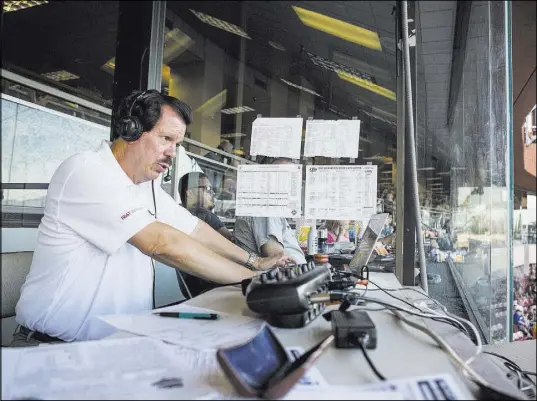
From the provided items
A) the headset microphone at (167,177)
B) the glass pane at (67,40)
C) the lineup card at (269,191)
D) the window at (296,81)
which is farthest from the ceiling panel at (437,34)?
the glass pane at (67,40)

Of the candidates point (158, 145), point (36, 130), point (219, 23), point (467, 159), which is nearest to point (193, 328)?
point (158, 145)

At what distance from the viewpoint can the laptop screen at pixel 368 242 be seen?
1.29 metres

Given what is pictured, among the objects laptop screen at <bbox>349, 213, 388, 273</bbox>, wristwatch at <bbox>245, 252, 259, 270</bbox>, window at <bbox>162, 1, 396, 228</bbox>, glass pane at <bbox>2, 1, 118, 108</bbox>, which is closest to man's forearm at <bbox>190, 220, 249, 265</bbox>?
wristwatch at <bbox>245, 252, 259, 270</bbox>

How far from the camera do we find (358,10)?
2.31 m

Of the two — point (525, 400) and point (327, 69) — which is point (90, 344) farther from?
point (327, 69)

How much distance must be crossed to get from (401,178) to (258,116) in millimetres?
662

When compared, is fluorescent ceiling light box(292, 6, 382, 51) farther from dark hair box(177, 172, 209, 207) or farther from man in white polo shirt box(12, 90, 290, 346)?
man in white polo shirt box(12, 90, 290, 346)

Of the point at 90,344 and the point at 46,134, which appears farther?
the point at 46,134

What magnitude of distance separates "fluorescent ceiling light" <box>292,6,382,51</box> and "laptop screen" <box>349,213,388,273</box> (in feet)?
3.26

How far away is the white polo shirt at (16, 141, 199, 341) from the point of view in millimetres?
875

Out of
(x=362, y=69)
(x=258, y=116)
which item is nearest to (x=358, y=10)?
(x=362, y=69)

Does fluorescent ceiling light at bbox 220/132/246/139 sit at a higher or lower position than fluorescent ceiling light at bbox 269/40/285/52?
lower

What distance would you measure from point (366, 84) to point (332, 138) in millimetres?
346

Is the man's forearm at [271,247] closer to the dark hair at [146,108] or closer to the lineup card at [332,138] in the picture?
the lineup card at [332,138]
